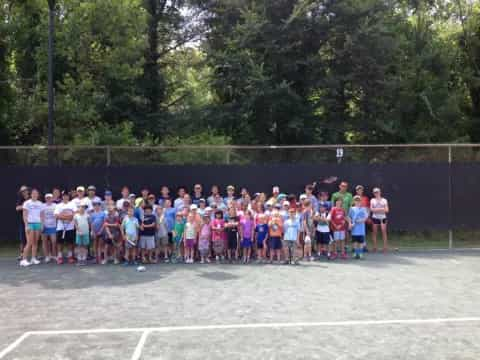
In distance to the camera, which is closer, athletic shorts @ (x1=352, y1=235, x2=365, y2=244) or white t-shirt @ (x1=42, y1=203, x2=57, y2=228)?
white t-shirt @ (x1=42, y1=203, x2=57, y2=228)

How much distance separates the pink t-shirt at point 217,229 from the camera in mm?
12234

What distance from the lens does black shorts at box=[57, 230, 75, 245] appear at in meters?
12.3

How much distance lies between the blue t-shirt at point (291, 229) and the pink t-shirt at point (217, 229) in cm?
154

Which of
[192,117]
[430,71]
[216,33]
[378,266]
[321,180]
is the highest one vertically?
[216,33]

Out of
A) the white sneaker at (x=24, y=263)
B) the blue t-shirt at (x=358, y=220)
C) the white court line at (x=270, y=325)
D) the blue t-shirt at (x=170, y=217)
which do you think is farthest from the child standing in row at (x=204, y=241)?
the white court line at (x=270, y=325)

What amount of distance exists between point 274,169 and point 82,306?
7775 millimetres

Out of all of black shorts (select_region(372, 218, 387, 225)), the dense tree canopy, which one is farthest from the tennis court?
the dense tree canopy

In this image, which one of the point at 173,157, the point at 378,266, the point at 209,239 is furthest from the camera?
the point at 173,157

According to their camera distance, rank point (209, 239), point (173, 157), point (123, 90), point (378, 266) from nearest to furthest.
Result: point (378, 266), point (209, 239), point (173, 157), point (123, 90)

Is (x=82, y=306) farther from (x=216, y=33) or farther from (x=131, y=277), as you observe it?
(x=216, y=33)

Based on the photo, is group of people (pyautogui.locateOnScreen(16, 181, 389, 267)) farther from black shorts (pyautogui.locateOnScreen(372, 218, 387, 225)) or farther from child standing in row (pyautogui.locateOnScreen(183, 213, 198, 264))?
black shorts (pyautogui.locateOnScreen(372, 218, 387, 225))

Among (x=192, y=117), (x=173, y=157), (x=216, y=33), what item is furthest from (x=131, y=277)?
(x=216, y=33)

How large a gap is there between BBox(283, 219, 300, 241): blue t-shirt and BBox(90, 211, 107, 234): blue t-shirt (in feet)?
14.6

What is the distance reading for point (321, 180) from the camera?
47.4 feet
